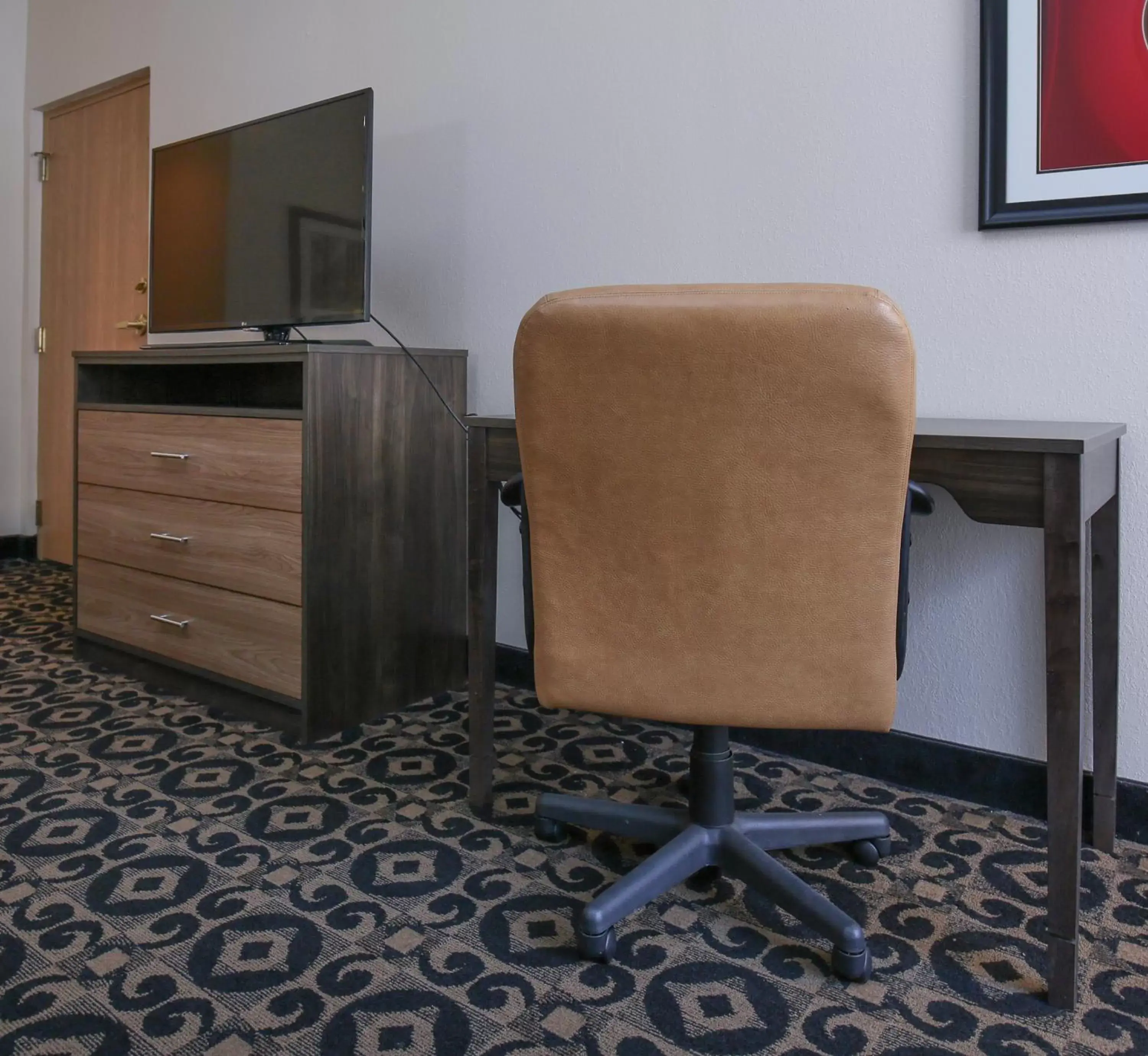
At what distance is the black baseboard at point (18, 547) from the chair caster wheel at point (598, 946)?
12.2 ft

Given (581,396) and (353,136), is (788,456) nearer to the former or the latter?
(581,396)

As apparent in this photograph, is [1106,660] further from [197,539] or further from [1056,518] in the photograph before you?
[197,539]

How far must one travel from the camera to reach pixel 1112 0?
160 centimetres

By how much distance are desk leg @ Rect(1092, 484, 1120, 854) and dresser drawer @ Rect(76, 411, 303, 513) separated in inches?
62.1

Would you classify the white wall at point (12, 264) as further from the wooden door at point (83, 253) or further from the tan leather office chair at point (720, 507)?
the tan leather office chair at point (720, 507)

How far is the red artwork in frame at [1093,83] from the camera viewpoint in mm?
1589

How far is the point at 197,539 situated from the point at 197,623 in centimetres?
21

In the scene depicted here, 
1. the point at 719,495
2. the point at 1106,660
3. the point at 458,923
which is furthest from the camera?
the point at 1106,660

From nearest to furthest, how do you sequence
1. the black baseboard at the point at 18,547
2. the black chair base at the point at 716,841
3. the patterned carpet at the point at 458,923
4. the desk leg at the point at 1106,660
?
the patterned carpet at the point at 458,923, the black chair base at the point at 716,841, the desk leg at the point at 1106,660, the black baseboard at the point at 18,547

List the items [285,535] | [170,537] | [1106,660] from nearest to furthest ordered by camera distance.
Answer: [1106,660] < [285,535] < [170,537]

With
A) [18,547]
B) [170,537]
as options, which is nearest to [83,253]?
[18,547]

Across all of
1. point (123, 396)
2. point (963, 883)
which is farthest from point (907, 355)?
point (123, 396)

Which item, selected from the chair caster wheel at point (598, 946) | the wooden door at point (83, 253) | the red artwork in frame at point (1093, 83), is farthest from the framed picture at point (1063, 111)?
the wooden door at point (83, 253)

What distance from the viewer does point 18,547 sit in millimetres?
4121
